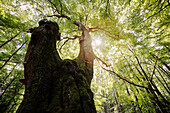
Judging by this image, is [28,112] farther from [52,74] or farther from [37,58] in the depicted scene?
[37,58]

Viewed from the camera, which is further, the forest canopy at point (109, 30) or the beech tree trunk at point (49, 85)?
the forest canopy at point (109, 30)

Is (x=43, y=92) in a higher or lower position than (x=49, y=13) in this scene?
lower

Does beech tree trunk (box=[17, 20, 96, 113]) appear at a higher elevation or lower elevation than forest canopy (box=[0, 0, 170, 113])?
lower

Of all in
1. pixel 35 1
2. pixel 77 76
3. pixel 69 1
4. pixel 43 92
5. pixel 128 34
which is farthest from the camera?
pixel 69 1

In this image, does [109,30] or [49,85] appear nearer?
[49,85]

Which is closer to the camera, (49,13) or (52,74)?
(52,74)

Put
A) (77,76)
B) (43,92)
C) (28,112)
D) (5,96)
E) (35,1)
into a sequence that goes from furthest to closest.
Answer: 1. (5,96)
2. (35,1)
3. (77,76)
4. (43,92)
5. (28,112)

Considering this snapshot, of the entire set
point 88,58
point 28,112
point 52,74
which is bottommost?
point 28,112

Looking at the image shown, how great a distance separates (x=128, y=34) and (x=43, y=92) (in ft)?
16.3

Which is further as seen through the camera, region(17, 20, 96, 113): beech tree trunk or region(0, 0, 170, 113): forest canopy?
region(0, 0, 170, 113): forest canopy

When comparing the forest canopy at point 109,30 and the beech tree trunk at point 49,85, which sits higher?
the forest canopy at point 109,30

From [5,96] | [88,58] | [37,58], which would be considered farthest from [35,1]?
[5,96]

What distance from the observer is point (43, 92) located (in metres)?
1.55

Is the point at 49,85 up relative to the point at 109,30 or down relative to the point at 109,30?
down
